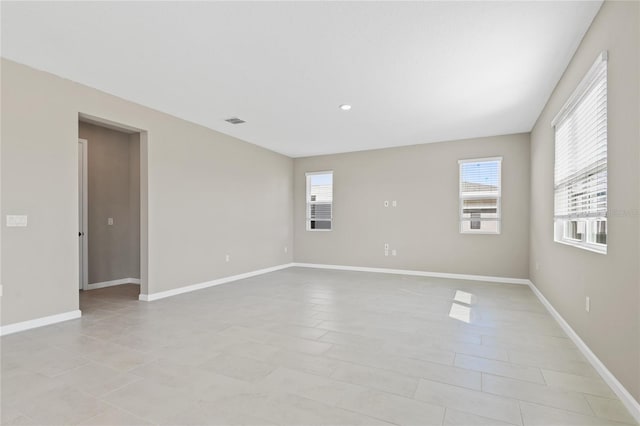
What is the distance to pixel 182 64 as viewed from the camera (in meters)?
3.29

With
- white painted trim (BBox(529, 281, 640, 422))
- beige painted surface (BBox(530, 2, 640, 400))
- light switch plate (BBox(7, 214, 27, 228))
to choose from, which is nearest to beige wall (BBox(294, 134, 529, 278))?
white painted trim (BBox(529, 281, 640, 422))

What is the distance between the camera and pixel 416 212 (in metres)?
6.72

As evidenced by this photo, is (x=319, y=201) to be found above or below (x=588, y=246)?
above

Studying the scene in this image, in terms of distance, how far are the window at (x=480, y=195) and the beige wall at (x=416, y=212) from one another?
4.7 inches

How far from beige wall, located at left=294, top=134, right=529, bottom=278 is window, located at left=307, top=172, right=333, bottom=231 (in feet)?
0.47

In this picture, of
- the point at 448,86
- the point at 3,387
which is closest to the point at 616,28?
the point at 448,86

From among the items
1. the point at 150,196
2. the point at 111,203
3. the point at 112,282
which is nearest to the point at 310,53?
the point at 150,196

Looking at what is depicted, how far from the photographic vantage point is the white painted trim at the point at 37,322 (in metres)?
3.17

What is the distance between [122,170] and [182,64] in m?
3.34

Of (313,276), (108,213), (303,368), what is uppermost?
(108,213)

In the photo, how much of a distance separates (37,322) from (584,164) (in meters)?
5.39

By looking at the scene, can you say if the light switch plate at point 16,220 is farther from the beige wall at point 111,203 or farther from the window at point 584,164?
the window at point 584,164

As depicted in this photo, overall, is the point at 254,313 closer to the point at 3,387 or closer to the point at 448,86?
the point at 3,387

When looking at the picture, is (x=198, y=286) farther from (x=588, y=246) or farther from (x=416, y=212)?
(x=588, y=246)
